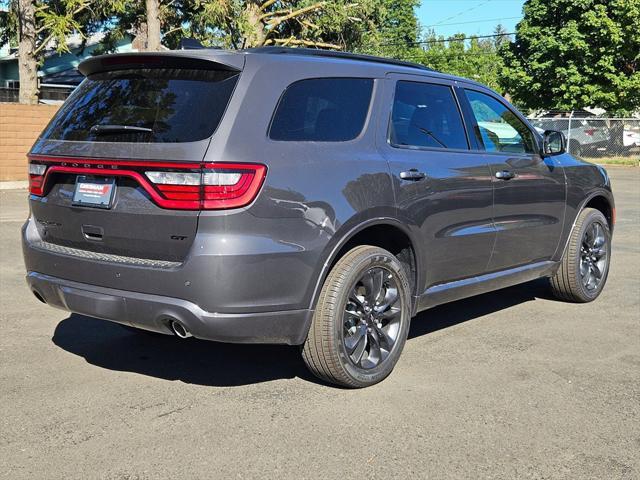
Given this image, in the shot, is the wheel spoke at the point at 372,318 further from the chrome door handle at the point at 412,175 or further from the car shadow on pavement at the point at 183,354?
the chrome door handle at the point at 412,175

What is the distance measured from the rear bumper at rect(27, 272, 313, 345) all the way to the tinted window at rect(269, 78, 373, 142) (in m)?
0.95

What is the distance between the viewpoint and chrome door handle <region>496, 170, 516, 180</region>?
5.32 m

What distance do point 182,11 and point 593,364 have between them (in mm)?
25099

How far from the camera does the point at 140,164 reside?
3750 millimetres

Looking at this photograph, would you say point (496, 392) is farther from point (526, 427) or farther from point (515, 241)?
point (515, 241)

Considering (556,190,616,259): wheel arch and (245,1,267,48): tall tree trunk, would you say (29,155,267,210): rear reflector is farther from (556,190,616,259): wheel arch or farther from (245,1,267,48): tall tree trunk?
(245,1,267,48): tall tree trunk

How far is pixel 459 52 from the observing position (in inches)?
2440

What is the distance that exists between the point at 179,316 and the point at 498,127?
3.07m

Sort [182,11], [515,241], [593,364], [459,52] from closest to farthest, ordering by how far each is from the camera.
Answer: [593,364] < [515,241] < [182,11] < [459,52]

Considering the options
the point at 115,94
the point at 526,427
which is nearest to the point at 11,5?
the point at 115,94

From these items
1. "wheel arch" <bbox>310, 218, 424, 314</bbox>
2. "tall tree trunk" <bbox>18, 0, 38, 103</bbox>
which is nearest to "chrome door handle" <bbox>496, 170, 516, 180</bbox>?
"wheel arch" <bbox>310, 218, 424, 314</bbox>

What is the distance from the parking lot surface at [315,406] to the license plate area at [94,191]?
1.10 m

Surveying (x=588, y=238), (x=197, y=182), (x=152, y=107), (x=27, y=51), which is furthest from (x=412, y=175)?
(x=27, y=51)

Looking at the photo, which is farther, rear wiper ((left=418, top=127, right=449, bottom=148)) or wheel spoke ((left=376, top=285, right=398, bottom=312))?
rear wiper ((left=418, top=127, right=449, bottom=148))
